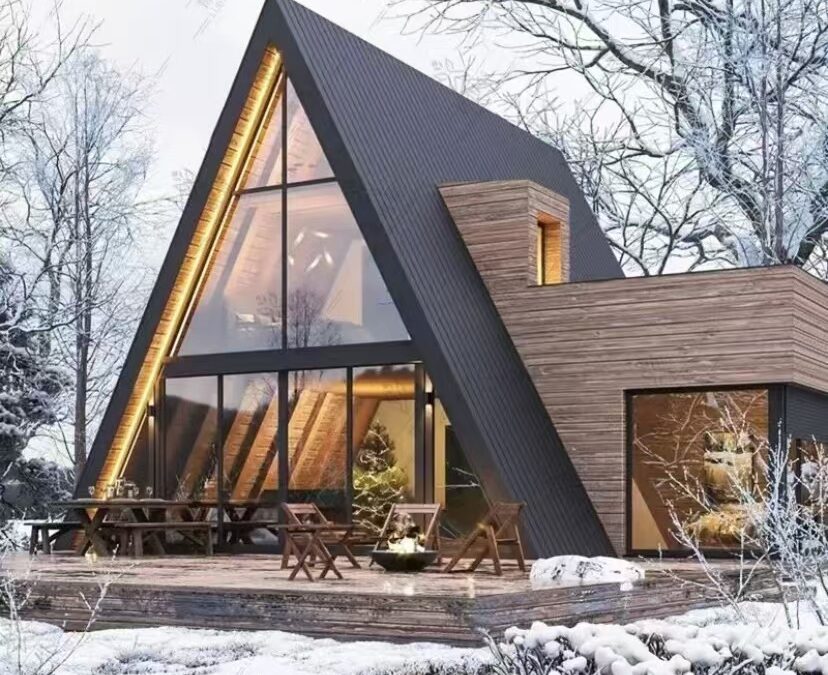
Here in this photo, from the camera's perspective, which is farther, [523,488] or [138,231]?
Answer: [138,231]

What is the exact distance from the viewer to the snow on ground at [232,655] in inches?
290

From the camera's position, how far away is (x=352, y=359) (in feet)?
42.7

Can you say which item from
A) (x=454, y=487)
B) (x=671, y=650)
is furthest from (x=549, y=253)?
(x=671, y=650)

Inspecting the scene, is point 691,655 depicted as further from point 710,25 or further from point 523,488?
point 710,25

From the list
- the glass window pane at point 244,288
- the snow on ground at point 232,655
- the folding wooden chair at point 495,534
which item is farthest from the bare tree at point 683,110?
the snow on ground at point 232,655

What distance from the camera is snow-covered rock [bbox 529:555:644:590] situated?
968 centimetres

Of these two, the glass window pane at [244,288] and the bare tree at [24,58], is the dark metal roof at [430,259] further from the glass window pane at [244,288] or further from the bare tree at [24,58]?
the bare tree at [24,58]

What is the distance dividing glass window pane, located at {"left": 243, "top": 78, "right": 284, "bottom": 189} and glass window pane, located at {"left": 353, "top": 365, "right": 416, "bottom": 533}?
2494 mm

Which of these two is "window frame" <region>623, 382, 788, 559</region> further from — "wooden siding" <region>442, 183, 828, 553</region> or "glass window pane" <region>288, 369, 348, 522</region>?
"glass window pane" <region>288, 369, 348, 522</region>

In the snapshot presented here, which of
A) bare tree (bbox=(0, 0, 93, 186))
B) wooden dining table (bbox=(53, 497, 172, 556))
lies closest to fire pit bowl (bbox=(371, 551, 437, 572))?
wooden dining table (bbox=(53, 497, 172, 556))

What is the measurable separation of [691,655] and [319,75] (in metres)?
9.60

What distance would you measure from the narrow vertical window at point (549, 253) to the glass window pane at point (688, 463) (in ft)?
7.08

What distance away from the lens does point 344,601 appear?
27.6 ft

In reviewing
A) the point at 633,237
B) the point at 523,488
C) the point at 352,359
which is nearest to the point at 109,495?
the point at 352,359
